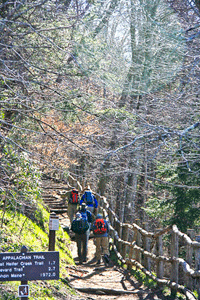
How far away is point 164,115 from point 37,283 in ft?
19.7

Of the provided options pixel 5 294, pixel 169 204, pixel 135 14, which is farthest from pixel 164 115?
pixel 5 294

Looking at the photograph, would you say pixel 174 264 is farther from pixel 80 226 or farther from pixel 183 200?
pixel 183 200

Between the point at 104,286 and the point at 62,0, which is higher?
the point at 62,0

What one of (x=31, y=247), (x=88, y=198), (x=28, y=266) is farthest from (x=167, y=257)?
(x=88, y=198)

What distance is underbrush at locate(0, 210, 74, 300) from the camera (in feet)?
23.3

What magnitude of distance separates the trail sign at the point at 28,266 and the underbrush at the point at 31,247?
3.61 ft

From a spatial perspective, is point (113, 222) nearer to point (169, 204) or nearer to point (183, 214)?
point (169, 204)

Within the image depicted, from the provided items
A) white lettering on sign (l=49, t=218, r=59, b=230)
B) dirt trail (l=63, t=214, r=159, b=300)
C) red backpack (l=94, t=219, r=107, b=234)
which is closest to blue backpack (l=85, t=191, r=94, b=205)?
red backpack (l=94, t=219, r=107, b=234)

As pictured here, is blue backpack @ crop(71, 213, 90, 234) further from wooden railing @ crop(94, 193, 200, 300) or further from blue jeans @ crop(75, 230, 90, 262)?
wooden railing @ crop(94, 193, 200, 300)

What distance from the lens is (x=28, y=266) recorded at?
5547 millimetres

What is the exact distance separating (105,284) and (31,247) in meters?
2.37

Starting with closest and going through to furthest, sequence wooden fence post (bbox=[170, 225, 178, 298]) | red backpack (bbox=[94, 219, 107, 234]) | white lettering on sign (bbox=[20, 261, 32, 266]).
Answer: white lettering on sign (bbox=[20, 261, 32, 266])
wooden fence post (bbox=[170, 225, 178, 298])
red backpack (bbox=[94, 219, 107, 234])

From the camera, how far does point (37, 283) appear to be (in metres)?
7.83

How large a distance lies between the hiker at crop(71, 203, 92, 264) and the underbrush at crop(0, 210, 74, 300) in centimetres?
48
